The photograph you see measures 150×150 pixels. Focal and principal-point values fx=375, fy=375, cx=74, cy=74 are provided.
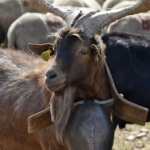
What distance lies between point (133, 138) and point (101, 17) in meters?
3.25

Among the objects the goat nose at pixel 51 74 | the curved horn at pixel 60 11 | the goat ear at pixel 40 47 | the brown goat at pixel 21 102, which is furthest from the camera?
the brown goat at pixel 21 102

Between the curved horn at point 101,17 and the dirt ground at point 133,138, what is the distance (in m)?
3.00

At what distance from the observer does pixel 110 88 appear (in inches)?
127

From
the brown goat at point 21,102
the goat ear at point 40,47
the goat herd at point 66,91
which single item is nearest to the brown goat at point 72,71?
the goat herd at point 66,91

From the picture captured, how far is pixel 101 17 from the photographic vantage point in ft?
9.87

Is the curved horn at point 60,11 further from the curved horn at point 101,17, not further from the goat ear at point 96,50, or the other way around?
the goat ear at point 96,50

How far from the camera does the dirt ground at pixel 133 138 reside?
5590 mm

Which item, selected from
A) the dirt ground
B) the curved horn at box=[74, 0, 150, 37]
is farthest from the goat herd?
the dirt ground

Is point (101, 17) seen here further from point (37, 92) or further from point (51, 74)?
point (37, 92)

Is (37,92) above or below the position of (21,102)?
above

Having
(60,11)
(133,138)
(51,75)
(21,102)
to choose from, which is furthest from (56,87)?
(133,138)

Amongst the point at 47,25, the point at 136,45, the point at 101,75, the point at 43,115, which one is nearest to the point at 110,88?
the point at 101,75

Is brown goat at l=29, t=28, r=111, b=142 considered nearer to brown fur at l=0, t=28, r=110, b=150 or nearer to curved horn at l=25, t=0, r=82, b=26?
brown fur at l=0, t=28, r=110, b=150

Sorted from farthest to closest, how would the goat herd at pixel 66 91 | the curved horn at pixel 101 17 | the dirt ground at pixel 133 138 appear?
the dirt ground at pixel 133 138
the curved horn at pixel 101 17
the goat herd at pixel 66 91
